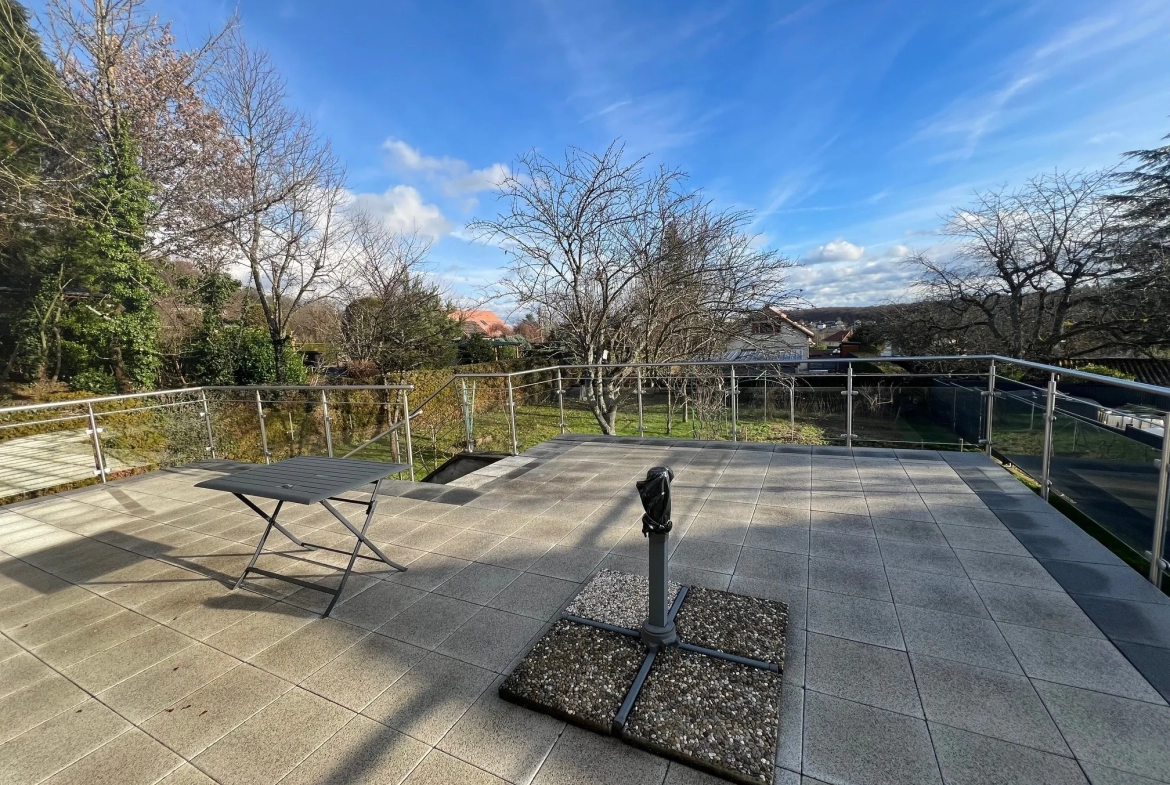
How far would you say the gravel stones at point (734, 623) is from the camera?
173 cm

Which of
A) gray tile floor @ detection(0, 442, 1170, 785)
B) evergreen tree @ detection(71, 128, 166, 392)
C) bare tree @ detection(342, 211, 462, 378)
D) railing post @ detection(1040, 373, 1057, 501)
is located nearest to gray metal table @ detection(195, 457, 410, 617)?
gray tile floor @ detection(0, 442, 1170, 785)

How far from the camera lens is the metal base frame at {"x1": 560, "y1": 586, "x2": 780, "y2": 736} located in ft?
4.68

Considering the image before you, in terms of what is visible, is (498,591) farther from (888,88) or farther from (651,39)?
(888,88)

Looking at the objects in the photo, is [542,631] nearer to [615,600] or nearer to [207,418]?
[615,600]

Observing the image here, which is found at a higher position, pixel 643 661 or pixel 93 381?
pixel 93 381

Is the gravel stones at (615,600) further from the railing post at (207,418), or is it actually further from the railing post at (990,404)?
the railing post at (207,418)

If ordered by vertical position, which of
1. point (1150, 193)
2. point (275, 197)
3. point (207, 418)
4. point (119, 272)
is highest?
point (275, 197)

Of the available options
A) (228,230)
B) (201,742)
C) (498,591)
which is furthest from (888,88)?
(228,230)

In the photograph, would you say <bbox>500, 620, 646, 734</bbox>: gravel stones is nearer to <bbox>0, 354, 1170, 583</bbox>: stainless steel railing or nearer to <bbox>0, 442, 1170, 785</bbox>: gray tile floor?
<bbox>0, 442, 1170, 785</bbox>: gray tile floor

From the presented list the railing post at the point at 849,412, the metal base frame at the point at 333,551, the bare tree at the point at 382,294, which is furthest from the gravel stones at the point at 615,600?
the bare tree at the point at 382,294

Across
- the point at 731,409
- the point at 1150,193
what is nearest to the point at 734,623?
the point at 731,409

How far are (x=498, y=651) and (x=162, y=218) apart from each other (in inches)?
464

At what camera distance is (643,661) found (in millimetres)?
1688

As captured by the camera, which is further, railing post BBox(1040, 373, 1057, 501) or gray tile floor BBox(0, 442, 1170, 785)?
railing post BBox(1040, 373, 1057, 501)
